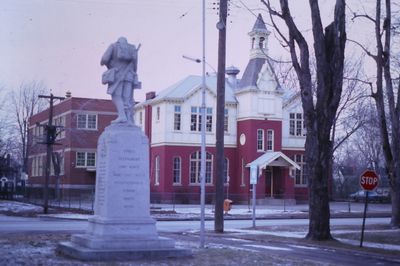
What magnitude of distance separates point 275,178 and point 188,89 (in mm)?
11073

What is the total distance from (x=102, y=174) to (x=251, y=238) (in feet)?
30.3

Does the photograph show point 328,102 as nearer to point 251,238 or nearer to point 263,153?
point 251,238

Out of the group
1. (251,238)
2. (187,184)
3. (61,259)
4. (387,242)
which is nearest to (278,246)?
(251,238)

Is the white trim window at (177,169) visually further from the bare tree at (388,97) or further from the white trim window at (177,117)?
the bare tree at (388,97)

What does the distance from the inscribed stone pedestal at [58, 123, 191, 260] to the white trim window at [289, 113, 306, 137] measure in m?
45.3

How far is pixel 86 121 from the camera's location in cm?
6794

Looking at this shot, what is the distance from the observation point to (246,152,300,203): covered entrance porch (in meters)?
55.3

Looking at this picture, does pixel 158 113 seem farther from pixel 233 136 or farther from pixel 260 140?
pixel 260 140

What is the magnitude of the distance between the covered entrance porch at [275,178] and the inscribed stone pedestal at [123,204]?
128 feet

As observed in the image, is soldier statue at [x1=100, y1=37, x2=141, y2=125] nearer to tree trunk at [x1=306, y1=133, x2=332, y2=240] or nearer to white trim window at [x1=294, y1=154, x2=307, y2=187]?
tree trunk at [x1=306, y1=133, x2=332, y2=240]

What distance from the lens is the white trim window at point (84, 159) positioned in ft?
221

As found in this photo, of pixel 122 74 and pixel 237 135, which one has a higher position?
pixel 237 135

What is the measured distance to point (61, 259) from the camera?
46.9 ft

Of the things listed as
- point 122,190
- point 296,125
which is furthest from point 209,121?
point 122,190
